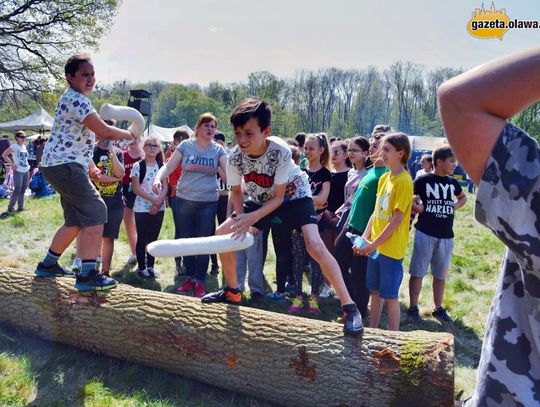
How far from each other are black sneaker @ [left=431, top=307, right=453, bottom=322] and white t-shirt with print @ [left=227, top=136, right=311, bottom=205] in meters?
2.39

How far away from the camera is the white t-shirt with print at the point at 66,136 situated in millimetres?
3615

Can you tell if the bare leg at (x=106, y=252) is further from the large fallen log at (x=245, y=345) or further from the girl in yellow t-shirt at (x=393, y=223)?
the girl in yellow t-shirt at (x=393, y=223)

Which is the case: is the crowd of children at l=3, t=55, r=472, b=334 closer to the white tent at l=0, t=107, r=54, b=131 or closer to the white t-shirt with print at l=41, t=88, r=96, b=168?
the white t-shirt with print at l=41, t=88, r=96, b=168

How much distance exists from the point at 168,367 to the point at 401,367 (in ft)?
5.77

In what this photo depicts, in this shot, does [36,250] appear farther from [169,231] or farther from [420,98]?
[420,98]

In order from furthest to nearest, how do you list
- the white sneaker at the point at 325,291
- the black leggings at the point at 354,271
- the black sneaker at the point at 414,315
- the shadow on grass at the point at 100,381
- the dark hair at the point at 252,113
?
the white sneaker at the point at 325,291
the black sneaker at the point at 414,315
the black leggings at the point at 354,271
the dark hair at the point at 252,113
the shadow on grass at the point at 100,381

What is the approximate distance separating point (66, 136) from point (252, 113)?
1.71 m

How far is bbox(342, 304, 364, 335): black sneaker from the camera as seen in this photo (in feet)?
9.46

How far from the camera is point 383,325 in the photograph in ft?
15.1

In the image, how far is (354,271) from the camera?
4.43m

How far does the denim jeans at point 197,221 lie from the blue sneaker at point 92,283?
1.54 metres

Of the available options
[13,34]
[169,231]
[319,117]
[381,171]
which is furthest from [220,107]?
[381,171]

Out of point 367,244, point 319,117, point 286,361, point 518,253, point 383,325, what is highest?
point 319,117

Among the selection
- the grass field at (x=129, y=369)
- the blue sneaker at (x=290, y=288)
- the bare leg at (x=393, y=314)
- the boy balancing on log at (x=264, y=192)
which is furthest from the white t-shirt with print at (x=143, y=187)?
the bare leg at (x=393, y=314)
